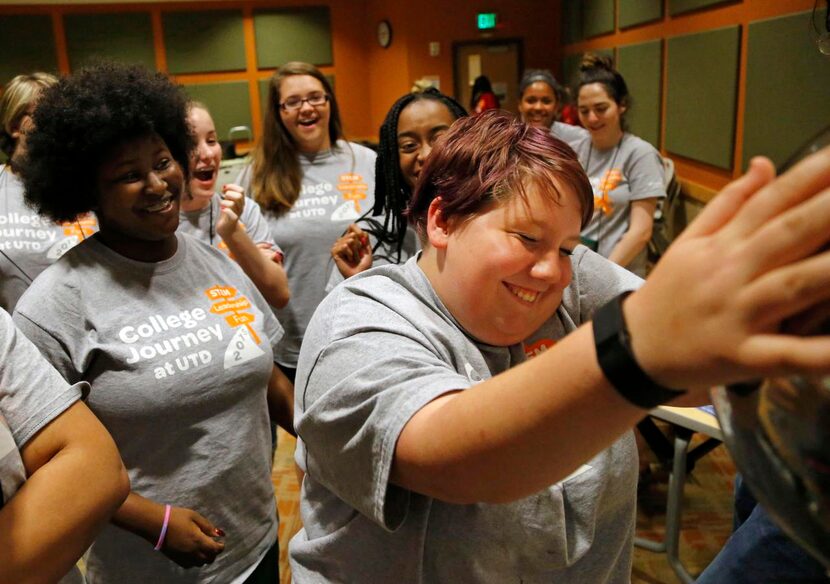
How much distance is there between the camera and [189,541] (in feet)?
4.40

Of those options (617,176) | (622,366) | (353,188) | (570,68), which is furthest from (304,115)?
(570,68)

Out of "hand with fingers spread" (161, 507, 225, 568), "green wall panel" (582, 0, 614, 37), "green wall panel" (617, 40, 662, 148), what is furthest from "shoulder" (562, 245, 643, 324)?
"green wall panel" (582, 0, 614, 37)

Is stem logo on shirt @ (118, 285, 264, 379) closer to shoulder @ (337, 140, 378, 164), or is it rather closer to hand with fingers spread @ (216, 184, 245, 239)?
hand with fingers spread @ (216, 184, 245, 239)

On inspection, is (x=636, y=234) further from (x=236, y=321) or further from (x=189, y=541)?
(x=189, y=541)

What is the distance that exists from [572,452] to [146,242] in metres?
1.28

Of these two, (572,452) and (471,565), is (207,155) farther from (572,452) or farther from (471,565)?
(572,452)

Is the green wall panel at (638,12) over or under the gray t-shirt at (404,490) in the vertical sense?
over

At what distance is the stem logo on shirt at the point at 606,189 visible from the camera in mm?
3439

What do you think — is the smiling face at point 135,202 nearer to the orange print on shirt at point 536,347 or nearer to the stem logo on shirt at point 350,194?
the orange print on shirt at point 536,347

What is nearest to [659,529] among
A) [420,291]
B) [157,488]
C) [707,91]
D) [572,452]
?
[157,488]

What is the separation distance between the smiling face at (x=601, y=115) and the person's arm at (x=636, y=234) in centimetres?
38

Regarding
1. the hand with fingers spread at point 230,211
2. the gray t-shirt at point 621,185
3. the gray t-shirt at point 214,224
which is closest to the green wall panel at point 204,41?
the gray t-shirt at point 621,185

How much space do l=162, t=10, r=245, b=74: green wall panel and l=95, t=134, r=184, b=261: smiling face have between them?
320 inches

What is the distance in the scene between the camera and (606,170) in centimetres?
350
